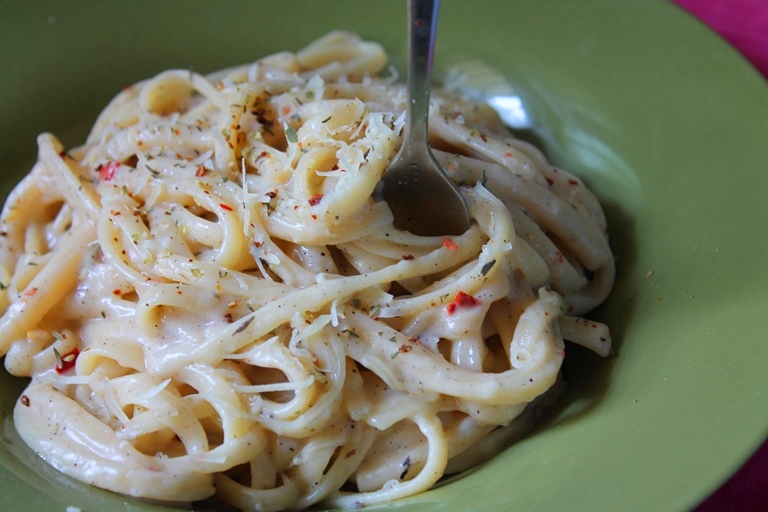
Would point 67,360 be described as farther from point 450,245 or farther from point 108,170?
point 450,245

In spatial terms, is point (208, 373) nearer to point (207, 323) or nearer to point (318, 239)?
point (207, 323)

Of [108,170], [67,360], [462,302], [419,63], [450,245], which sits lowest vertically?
[67,360]

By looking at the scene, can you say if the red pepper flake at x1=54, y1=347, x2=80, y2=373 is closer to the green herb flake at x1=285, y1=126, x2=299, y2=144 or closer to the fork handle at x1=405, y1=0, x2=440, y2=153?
the green herb flake at x1=285, y1=126, x2=299, y2=144

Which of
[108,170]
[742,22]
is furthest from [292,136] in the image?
[742,22]

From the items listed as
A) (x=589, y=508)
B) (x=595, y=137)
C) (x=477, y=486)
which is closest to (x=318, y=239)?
(x=477, y=486)

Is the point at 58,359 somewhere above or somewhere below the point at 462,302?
below

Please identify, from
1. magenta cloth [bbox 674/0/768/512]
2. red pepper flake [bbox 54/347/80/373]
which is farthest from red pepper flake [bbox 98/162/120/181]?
magenta cloth [bbox 674/0/768/512]
